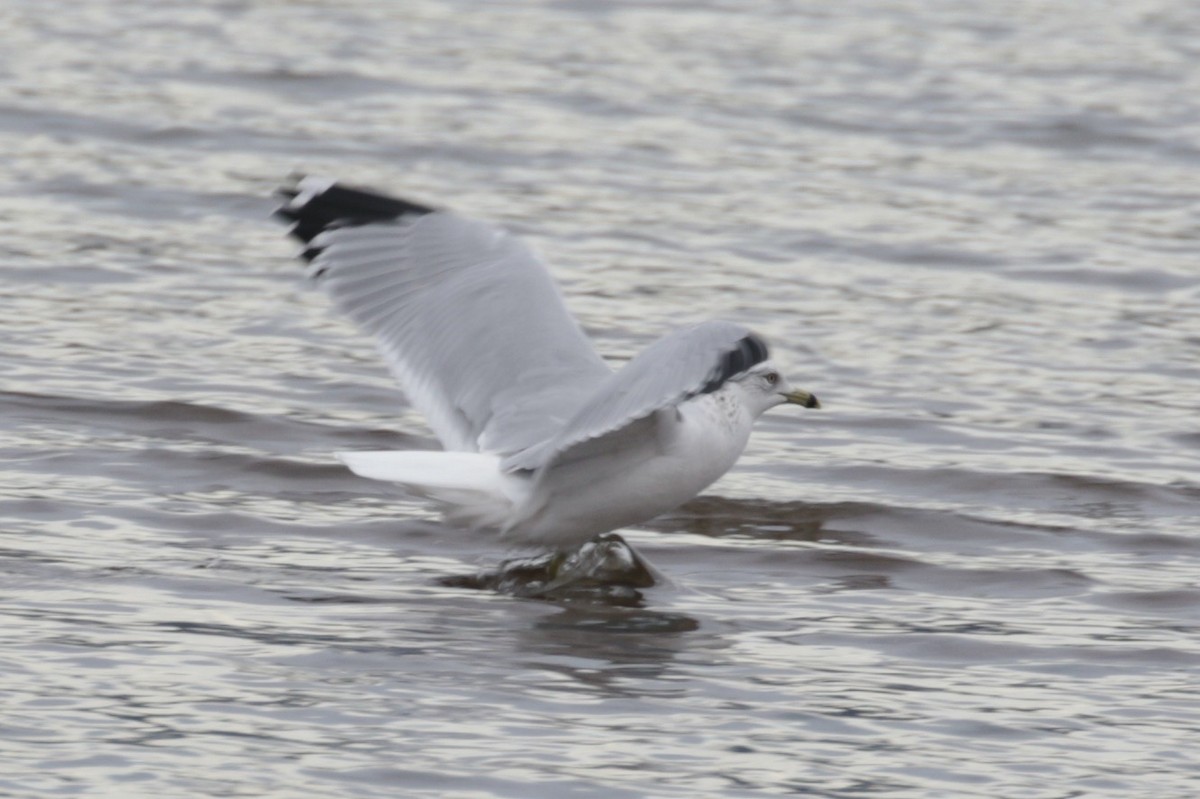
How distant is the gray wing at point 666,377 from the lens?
17.8 feet

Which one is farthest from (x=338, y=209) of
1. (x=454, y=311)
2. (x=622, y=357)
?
(x=622, y=357)

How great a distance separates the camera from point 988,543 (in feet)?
23.5

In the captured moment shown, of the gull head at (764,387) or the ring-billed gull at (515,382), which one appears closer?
the ring-billed gull at (515,382)

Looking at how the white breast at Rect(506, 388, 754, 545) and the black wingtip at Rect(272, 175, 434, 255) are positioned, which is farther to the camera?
the black wingtip at Rect(272, 175, 434, 255)

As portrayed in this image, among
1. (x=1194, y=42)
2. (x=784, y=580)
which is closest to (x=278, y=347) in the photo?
(x=784, y=580)

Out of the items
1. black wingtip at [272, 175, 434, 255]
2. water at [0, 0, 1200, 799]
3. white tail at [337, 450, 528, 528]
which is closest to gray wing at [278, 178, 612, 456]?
black wingtip at [272, 175, 434, 255]

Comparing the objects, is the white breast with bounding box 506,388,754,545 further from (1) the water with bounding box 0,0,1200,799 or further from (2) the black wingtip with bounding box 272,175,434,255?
(2) the black wingtip with bounding box 272,175,434,255

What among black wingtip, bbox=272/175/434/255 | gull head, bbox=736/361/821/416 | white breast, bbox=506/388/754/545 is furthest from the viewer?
black wingtip, bbox=272/175/434/255

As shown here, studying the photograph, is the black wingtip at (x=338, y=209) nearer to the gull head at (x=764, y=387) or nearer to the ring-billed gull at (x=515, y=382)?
the ring-billed gull at (x=515, y=382)

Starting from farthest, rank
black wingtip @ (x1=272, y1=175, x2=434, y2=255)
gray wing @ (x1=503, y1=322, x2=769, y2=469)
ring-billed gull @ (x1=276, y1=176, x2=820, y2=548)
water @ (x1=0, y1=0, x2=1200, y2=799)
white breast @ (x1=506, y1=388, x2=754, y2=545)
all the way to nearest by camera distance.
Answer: black wingtip @ (x1=272, y1=175, x2=434, y2=255), white breast @ (x1=506, y1=388, x2=754, y2=545), ring-billed gull @ (x1=276, y1=176, x2=820, y2=548), gray wing @ (x1=503, y1=322, x2=769, y2=469), water @ (x1=0, y1=0, x2=1200, y2=799)

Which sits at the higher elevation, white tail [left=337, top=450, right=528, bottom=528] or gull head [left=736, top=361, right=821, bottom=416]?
gull head [left=736, top=361, right=821, bottom=416]

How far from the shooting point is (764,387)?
6375 millimetres

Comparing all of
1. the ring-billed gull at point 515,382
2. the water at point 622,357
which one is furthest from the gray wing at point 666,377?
the water at point 622,357

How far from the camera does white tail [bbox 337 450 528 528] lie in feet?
18.9
